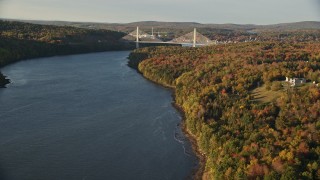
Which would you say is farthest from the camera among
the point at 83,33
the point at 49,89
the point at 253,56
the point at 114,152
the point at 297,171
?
the point at 83,33

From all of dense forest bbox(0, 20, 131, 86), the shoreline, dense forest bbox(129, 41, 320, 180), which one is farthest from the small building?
dense forest bbox(0, 20, 131, 86)

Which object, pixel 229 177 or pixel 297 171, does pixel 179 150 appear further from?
pixel 297 171

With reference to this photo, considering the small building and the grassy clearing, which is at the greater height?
the small building

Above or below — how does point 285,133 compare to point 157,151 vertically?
above

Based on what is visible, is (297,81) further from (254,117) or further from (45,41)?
(45,41)

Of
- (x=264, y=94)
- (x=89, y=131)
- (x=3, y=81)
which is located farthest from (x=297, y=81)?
(x=3, y=81)

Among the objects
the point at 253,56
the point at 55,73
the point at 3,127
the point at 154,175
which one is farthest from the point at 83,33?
the point at 154,175

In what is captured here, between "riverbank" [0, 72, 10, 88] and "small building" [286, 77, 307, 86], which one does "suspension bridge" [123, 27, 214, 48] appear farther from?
"small building" [286, 77, 307, 86]
